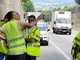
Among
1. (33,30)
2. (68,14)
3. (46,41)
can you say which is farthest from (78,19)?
(33,30)

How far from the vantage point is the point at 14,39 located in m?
7.31

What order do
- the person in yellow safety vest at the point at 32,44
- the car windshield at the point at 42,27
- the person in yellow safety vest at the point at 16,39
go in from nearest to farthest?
the person in yellow safety vest at the point at 16,39, the person in yellow safety vest at the point at 32,44, the car windshield at the point at 42,27

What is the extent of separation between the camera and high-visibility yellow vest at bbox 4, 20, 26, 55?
24.0 ft

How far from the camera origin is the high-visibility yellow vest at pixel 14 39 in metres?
7.32

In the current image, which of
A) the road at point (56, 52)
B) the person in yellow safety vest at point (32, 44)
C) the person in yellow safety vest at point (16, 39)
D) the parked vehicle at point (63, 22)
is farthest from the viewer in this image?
the parked vehicle at point (63, 22)

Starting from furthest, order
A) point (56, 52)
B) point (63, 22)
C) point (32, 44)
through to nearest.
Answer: point (63, 22) → point (56, 52) → point (32, 44)

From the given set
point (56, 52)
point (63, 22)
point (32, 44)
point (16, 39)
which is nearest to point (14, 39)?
point (16, 39)

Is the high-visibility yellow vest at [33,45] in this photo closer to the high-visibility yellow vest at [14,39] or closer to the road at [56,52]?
the high-visibility yellow vest at [14,39]

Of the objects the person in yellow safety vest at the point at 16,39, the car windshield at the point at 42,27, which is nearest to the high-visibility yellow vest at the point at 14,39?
the person in yellow safety vest at the point at 16,39

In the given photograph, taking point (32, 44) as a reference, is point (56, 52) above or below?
below

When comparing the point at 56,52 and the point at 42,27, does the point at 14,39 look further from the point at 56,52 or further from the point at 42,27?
the point at 42,27

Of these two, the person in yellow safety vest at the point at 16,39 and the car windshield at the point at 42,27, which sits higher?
the person in yellow safety vest at the point at 16,39

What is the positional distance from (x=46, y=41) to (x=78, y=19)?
55.9 metres

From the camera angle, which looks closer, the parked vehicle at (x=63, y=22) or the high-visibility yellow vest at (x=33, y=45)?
the high-visibility yellow vest at (x=33, y=45)
